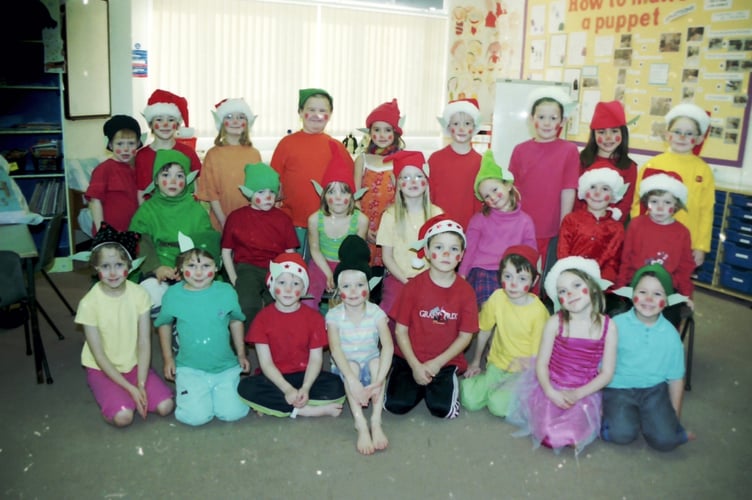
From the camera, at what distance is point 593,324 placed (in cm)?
305

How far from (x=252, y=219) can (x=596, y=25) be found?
448 centimetres

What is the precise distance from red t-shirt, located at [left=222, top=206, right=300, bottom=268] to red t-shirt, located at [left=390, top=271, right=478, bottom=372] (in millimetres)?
910

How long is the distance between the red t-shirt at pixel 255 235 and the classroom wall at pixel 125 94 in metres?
2.60

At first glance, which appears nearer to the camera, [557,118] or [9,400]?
[9,400]

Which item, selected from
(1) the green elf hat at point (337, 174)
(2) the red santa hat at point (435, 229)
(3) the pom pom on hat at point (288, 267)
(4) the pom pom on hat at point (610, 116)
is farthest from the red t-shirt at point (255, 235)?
(4) the pom pom on hat at point (610, 116)

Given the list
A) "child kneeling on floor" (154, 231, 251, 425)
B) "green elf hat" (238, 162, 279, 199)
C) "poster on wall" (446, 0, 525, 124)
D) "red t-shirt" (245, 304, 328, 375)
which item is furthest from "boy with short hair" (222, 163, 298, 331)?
"poster on wall" (446, 0, 525, 124)

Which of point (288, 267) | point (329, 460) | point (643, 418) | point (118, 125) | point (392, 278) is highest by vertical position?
point (118, 125)

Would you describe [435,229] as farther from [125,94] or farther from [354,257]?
[125,94]

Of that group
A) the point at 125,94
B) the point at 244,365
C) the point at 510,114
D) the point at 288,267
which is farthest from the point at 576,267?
the point at 125,94

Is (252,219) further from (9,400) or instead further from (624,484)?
(624,484)

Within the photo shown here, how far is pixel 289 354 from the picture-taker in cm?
320

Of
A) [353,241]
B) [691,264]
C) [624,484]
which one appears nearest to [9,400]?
[353,241]

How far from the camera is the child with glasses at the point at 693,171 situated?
4012 mm

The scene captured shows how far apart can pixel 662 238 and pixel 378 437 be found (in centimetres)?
193
